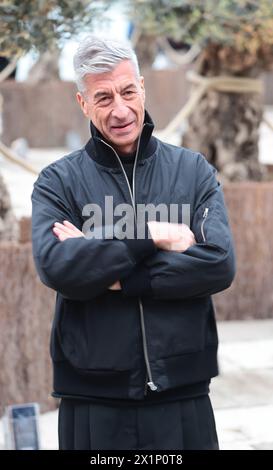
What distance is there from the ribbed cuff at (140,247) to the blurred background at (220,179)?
181 centimetres

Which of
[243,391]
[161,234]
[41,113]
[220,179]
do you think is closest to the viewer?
[161,234]

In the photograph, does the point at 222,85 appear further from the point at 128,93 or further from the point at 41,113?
the point at 41,113

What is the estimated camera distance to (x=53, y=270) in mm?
2762

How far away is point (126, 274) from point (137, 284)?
42mm

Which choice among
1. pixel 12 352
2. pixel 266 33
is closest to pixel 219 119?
pixel 266 33

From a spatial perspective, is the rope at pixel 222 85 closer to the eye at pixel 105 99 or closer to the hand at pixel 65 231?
the eye at pixel 105 99

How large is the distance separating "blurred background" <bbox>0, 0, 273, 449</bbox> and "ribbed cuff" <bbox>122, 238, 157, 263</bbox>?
181 cm

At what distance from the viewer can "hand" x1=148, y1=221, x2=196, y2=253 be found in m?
2.84

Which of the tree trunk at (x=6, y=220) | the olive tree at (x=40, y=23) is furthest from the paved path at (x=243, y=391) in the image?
the olive tree at (x=40, y=23)

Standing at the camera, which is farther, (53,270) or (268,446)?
(268,446)

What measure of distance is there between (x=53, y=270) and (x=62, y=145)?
1240cm

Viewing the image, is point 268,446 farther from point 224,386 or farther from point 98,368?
point 98,368

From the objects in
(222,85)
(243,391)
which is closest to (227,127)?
(222,85)

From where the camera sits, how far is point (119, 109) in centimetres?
288
